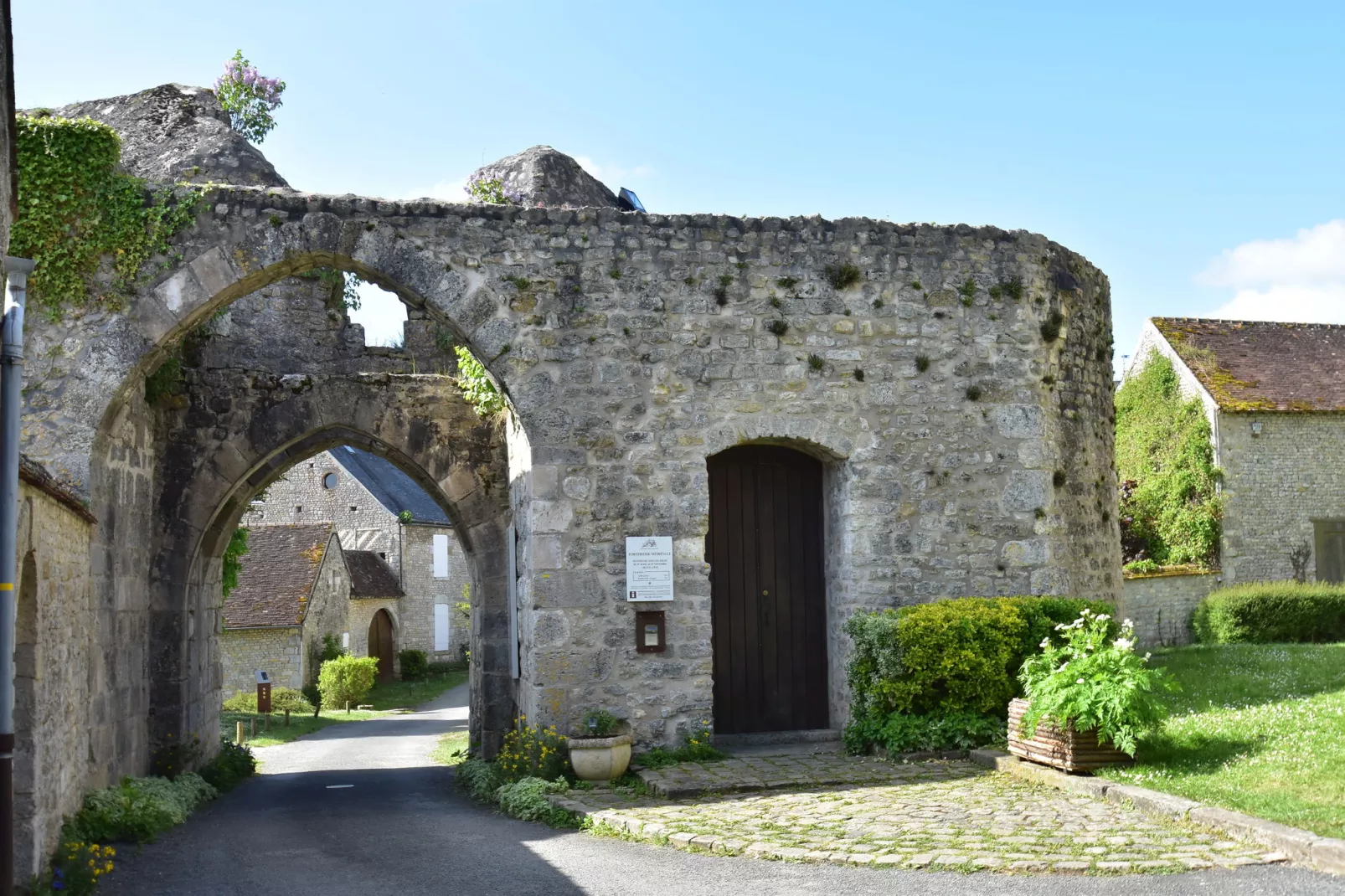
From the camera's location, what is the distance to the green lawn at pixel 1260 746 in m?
5.74

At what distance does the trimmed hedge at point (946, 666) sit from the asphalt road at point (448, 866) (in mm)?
2591

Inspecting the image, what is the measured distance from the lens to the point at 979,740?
8.14 m

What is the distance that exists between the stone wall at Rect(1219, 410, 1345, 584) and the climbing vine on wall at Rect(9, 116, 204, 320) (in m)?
15.7

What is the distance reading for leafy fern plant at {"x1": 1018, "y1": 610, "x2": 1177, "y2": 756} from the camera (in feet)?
22.0

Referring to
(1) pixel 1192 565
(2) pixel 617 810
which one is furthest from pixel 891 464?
(1) pixel 1192 565

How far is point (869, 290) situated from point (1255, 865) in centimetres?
518

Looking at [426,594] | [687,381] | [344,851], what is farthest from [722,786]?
[426,594]

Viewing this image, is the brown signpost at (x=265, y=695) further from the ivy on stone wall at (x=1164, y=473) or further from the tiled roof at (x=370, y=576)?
the ivy on stone wall at (x=1164, y=473)

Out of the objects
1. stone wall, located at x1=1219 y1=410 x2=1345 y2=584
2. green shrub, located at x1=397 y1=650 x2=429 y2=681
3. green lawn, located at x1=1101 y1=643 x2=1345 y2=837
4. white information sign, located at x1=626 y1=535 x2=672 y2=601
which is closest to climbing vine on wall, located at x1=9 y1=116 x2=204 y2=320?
white information sign, located at x1=626 y1=535 x2=672 y2=601

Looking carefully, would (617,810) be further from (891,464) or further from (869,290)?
(869,290)

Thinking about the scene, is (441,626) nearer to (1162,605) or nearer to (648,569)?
(1162,605)

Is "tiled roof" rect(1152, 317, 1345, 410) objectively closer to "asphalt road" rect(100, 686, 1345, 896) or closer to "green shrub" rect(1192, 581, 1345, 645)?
"green shrub" rect(1192, 581, 1345, 645)

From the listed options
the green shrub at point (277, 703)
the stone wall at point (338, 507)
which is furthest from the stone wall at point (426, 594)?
the green shrub at point (277, 703)

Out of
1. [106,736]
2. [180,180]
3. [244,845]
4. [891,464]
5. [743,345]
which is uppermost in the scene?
[180,180]
